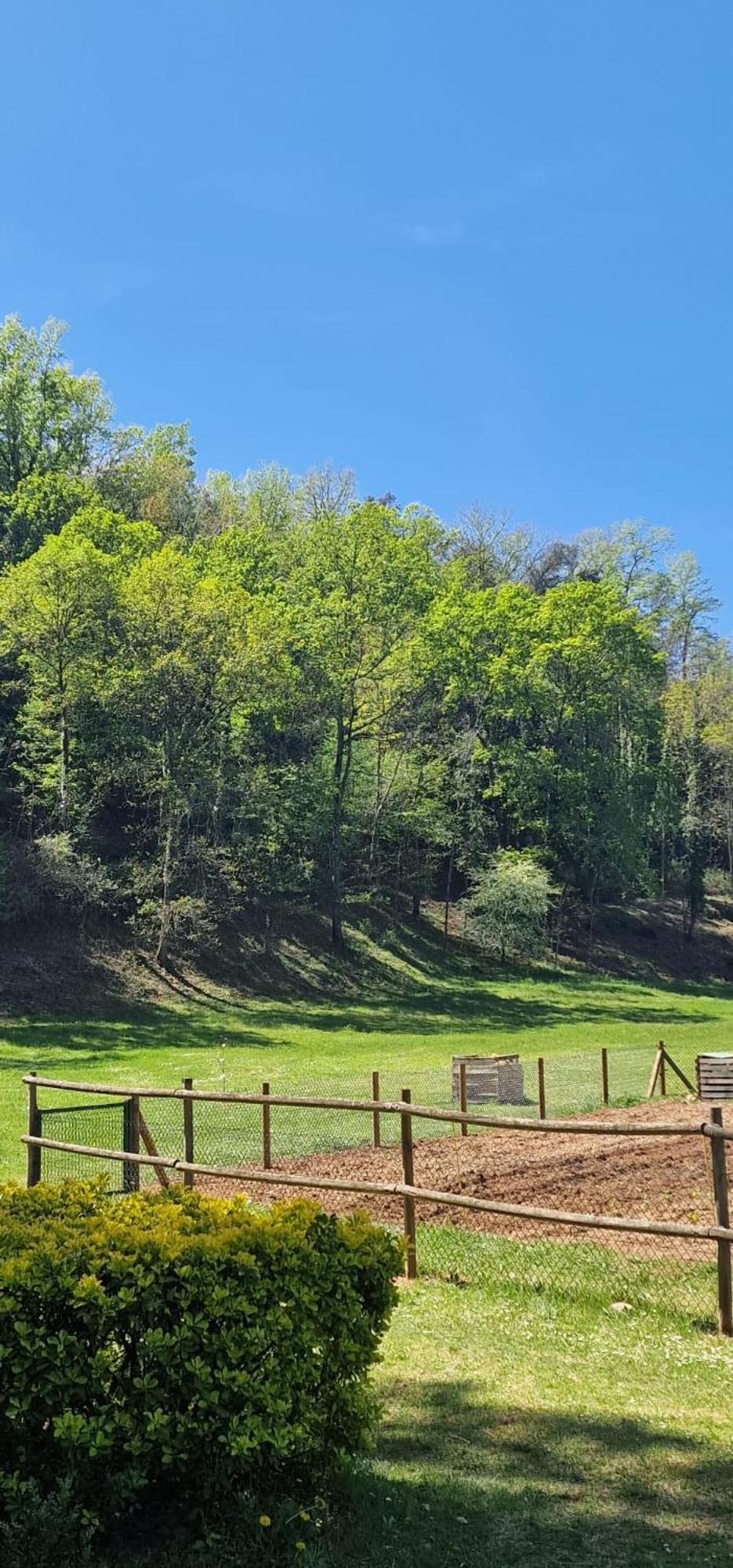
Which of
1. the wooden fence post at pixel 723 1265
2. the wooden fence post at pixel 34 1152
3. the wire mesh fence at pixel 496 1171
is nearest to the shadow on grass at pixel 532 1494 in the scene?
the wooden fence post at pixel 723 1265

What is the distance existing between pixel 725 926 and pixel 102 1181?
60.4 meters

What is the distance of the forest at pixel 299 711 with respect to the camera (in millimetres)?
37625

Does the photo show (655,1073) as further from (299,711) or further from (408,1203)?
(299,711)

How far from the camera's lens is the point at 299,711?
45.8 m

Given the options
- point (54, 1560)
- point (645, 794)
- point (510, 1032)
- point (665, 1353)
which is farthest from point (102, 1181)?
point (645, 794)

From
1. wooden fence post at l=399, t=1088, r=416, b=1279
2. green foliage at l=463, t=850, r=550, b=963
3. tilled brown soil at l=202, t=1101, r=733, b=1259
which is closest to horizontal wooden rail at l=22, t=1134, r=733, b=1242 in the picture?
wooden fence post at l=399, t=1088, r=416, b=1279

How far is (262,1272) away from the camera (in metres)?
4.33

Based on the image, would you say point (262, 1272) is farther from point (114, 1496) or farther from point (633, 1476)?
point (633, 1476)

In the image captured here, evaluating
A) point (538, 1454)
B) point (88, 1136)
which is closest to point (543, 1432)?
point (538, 1454)

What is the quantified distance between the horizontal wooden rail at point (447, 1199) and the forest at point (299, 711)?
24.6m

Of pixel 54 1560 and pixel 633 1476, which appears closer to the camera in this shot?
pixel 54 1560

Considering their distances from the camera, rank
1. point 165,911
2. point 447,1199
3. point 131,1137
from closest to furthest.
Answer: point 447,1199, point 131,1137, point 165,911

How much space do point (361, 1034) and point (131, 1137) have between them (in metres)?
22.1

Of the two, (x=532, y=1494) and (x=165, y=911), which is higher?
(x=165, y=911)
